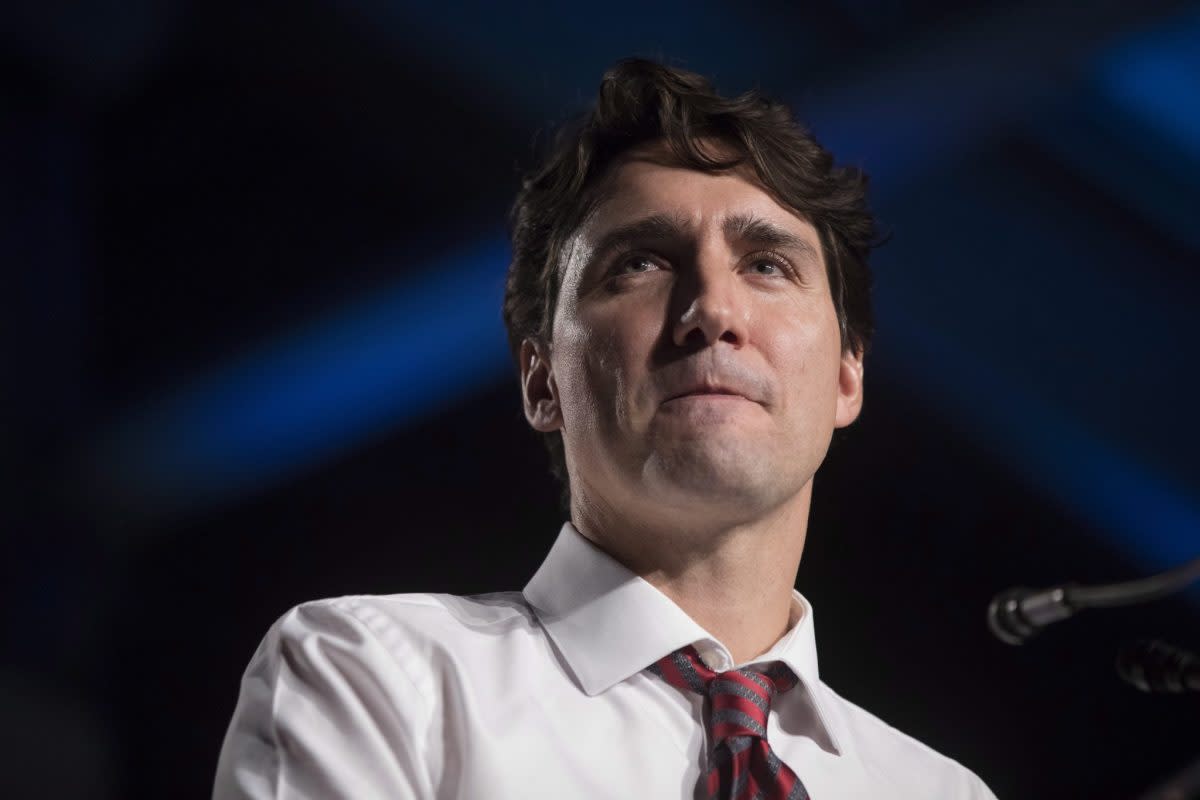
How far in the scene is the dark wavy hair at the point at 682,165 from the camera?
1767 millimetres

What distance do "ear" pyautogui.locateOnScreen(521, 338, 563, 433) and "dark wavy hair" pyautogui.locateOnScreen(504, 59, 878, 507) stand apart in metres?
0.03

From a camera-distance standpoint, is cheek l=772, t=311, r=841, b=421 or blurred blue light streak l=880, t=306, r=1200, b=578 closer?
cheek l=772, t=311, r=841, b=421

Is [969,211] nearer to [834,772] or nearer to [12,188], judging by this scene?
[834,772]

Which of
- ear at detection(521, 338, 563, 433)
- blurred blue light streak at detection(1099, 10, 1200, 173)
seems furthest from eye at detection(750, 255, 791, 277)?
blurred blue light streak at detection(1099, 10, 1200, 173)

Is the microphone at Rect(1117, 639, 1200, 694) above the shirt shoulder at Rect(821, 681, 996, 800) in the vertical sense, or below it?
above

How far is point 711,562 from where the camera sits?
1622 millimetres

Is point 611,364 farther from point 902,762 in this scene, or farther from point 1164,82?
point 1164,82

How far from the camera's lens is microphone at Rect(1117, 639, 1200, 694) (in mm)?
1013

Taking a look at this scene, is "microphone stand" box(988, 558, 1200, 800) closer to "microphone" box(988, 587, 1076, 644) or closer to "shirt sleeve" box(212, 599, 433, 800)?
"microphone" box(988, 587, 1076, 644)

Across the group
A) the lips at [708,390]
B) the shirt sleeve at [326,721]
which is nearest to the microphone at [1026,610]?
the lips at [708,390]

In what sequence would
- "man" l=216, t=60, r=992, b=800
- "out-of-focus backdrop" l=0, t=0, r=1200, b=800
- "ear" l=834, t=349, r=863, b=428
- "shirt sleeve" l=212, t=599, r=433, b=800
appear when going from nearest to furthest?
"shirt sleeve" l=212, t=599, r=433, b=800
"man" l=216, t=60, r=992, b=800
"ear" l=834, t=349, r=863, b=428
"out-of-focus backdrop" l=0, t=0, r=1200, b=800

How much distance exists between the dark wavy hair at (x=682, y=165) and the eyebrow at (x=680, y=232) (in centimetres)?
10

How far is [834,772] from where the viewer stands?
5.20 feet

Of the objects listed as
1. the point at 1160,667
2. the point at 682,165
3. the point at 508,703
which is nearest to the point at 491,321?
the point at 682,165
